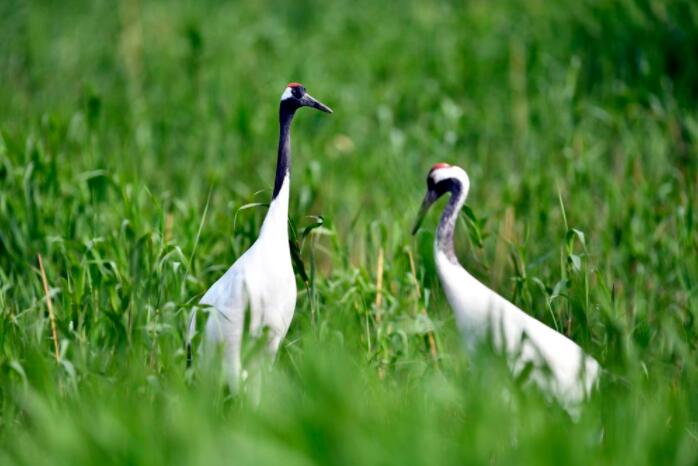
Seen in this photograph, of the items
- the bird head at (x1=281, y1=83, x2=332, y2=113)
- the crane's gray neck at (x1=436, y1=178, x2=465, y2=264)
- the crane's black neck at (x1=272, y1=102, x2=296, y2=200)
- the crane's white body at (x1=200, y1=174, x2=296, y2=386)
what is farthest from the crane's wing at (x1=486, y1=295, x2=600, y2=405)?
the bird head at (x1=281, y1=83, x2=332, y2=113)

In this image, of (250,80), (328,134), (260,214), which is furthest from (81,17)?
(260,214)

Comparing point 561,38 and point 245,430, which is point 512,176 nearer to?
point 561,38

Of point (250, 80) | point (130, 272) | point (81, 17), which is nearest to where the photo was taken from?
point (130, 272)

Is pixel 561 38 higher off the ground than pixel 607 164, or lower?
higher

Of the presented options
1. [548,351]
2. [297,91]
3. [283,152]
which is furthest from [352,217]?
[548,351]

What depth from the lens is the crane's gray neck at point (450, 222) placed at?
14.8ft

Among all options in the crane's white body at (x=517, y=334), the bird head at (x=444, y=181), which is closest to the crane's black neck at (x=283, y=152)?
the bird head at (x=444, y=181)

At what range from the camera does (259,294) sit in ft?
14.0

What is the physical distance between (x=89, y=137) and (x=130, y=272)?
5.75ft

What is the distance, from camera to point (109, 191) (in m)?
5.97

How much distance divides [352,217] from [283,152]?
2.10 m

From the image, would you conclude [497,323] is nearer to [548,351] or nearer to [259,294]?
[548,351]

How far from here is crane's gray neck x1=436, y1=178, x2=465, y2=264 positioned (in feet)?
14.8

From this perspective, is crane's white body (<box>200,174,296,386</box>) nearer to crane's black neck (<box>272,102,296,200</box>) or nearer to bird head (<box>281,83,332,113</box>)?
crane's black neck (<box>272,102,296,200</box>)
